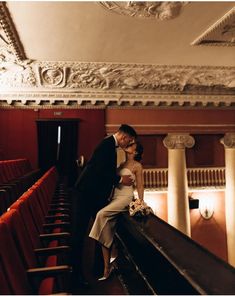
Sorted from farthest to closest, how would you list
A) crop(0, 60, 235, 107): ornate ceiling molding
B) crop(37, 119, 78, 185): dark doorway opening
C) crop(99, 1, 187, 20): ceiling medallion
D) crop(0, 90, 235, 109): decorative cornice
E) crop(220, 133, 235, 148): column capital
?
1. crop(220, 133, 235, 148): column capital
2. crop(37, 119, 78, 185): dark doorway opening
3. crop(0, 90, 235, 109): decorative cornice
4. crop(0, 60, 235, 107): ornate ceiling molding
5. crop(99, 1, 187, 20): ceiling medallion

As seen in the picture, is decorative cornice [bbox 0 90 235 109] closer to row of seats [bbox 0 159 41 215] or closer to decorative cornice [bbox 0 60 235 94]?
decorative cornice [bbox 0 60 235 94]

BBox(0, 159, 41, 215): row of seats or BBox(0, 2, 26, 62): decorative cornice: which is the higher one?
BBox(0, 2, 26, 62): decorative cornice

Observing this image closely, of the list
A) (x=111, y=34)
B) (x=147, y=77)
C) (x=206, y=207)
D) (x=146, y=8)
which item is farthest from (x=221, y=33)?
(x=206, y=207)

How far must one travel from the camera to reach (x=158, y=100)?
3.32 meters

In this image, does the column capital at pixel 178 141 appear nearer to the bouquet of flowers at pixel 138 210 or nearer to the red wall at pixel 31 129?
the red wall at pixel 31 129

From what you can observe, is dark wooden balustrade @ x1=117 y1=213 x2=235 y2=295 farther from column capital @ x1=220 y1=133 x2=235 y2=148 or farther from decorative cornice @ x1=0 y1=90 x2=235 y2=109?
column capital @ x1=220 y1=133 x2=235 y2=148

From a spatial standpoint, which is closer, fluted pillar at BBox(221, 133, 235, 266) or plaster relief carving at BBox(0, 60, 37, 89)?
plaster relief carving at BBox(0, 60, 37, 89)

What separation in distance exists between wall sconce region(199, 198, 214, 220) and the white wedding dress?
305 cm

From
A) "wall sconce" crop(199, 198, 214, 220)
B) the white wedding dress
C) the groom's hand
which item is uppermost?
the groom's hand

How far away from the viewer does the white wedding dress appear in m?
1.14

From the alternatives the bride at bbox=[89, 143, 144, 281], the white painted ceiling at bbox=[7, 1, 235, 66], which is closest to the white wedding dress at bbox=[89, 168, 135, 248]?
the bride at bbox=[89, 143, 144, 281]

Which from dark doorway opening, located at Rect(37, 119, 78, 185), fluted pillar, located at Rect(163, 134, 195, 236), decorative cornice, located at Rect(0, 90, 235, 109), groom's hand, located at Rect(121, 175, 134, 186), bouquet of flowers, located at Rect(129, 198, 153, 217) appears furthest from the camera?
fluted pillar, located at Rect(163, 134, 195, 236)

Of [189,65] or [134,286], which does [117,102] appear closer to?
[189,65]

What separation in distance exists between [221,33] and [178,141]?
5.32 ft
